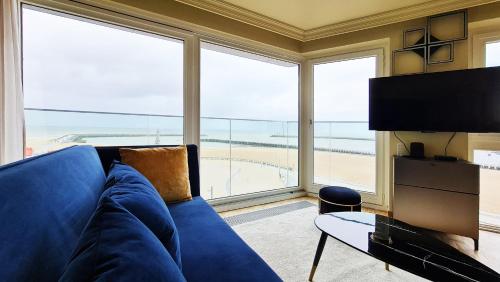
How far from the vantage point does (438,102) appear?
2.62 meters

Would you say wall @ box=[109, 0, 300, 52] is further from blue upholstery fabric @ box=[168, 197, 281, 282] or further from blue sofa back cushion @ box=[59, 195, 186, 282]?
blue sofa back cushion @ box=[59, 195, 186, 282]

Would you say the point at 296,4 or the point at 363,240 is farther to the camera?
the point at 296,4

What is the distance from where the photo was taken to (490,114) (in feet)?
7.82

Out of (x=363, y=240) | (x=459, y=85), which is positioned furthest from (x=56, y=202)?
(x=459, y=85)

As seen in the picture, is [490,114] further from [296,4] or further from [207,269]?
[207,269]

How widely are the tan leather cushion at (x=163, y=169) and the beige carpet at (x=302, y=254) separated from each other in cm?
85

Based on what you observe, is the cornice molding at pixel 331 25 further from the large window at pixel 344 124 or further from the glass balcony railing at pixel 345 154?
the glass balcony railing at pixel 345 154

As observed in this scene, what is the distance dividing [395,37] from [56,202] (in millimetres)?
3588

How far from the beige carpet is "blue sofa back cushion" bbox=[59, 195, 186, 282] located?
1.49 meters

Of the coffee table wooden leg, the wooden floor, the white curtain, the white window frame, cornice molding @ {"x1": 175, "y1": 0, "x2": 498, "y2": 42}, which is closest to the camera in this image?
the coffee table wooden leg

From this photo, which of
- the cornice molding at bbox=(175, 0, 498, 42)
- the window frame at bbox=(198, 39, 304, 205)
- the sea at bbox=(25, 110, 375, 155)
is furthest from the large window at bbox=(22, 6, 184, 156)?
the cornice molding at bbox=(175, 0, 498, 42)

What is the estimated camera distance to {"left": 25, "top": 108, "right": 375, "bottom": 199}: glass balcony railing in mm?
2475

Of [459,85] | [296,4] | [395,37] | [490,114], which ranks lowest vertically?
[490,114]

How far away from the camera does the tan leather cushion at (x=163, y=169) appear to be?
1882 millimetres
